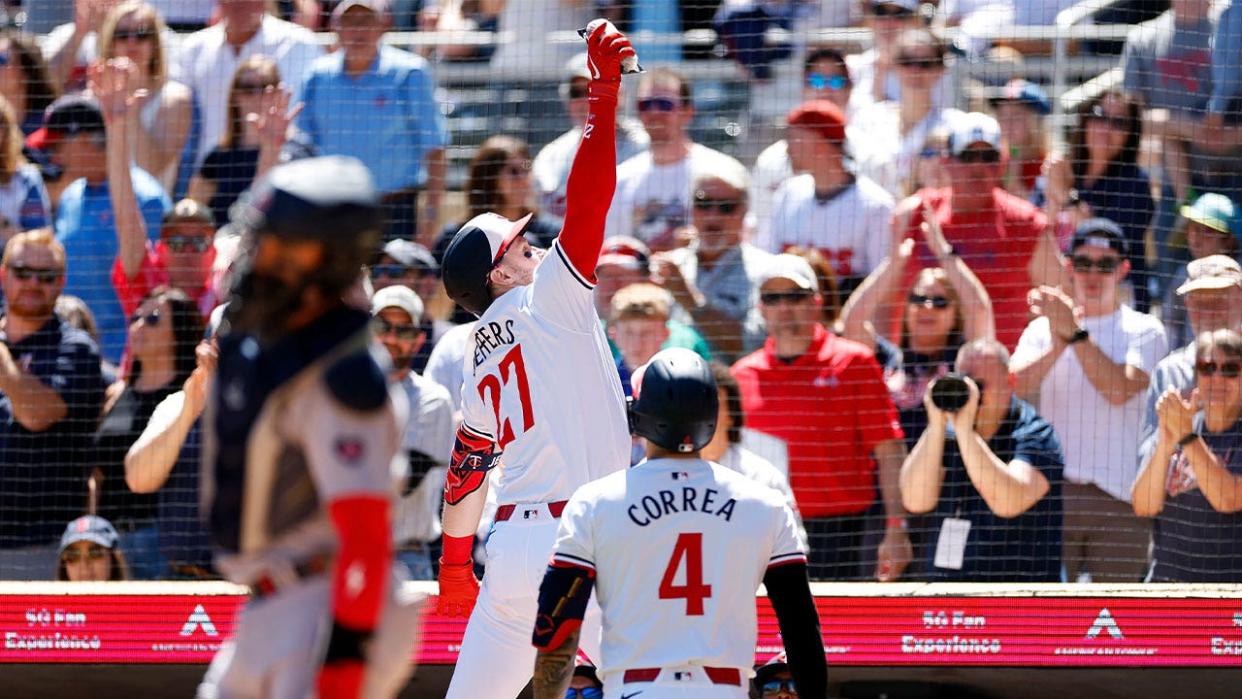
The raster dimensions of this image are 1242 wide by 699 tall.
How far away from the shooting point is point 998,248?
309 inches

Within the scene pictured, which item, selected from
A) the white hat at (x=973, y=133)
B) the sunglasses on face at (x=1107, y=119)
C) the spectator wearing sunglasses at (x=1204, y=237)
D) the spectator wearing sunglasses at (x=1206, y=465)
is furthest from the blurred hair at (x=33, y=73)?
the spectator wearing sunglasses at (x=1206, y=465)

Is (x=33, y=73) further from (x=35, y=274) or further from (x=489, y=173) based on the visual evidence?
(x=489, y=173)

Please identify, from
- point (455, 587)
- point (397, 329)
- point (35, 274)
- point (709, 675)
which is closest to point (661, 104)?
point (397, 329)

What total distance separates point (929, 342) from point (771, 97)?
236 centimetres

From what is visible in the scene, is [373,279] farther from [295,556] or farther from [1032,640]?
[295,556]

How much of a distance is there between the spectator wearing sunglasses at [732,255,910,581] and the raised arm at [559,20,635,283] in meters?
2.44

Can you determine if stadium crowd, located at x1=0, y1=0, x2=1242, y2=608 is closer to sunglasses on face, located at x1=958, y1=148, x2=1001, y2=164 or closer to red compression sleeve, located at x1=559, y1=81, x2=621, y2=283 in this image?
sunglasses on face, located at x1=958, y1=148, x2=1001, y2=164

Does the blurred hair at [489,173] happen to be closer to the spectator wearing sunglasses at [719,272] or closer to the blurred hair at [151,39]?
the spectator wearing sunglasses at [719,272]

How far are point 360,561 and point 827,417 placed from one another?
4.42 metres

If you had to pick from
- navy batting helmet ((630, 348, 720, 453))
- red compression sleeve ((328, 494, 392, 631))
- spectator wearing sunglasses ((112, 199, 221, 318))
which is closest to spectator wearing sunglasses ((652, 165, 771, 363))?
spectator wearing sunglasses ((112, 199, 221, 318))

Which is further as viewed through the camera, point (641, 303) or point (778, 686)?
point (641, 303)

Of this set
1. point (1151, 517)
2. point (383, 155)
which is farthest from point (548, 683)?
point (383, 155)

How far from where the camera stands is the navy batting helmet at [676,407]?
13.2ft

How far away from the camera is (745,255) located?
8.09 metres
